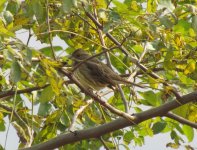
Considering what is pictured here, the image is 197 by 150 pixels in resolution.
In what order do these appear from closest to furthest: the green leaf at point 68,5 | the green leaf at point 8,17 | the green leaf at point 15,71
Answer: the green leaf at point 15,71
the green leaf at point 68,5
the green leaf at point 8,17

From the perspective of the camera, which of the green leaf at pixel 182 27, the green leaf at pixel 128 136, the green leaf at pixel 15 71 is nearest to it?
the green leaf at pixel 15 71

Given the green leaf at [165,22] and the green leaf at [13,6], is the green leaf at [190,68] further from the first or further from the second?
the green leaf at [13,6]

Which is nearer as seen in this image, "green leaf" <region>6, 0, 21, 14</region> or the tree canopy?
the tree canopy

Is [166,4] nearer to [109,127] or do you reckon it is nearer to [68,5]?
[68,5]

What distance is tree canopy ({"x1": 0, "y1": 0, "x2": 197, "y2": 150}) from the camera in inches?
→ 137

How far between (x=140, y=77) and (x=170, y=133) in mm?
669

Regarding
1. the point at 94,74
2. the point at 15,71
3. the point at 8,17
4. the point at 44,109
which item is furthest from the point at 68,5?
the point at 94,74

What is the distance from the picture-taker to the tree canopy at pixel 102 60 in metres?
3.49

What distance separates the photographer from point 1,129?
535cm

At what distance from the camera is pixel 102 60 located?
581 cm

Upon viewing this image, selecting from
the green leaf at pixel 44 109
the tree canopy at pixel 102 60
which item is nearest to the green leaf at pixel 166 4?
the tree canopy at pixel 102 60

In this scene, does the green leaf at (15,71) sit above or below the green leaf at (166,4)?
below

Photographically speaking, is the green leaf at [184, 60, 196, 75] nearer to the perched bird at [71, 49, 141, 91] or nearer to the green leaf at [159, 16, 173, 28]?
the green leaf at [159, 16, 173, 28]

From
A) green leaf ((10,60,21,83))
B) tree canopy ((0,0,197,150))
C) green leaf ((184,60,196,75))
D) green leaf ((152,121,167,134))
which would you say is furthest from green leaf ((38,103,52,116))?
green leaf ((10,60,21,83))
